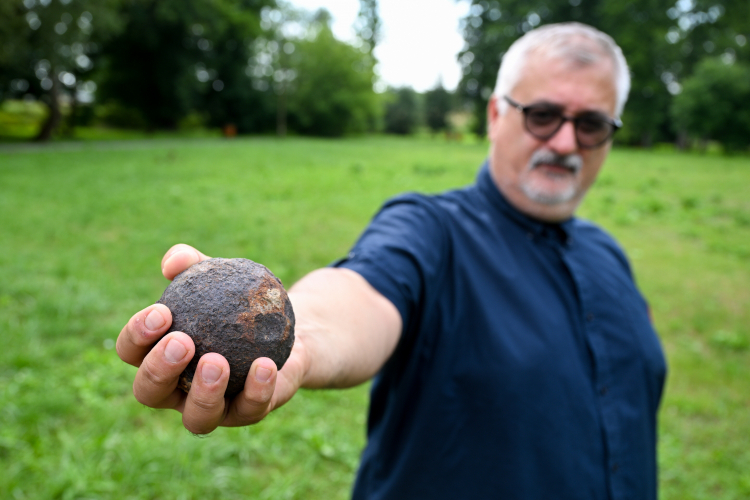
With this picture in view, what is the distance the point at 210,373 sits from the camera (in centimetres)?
119

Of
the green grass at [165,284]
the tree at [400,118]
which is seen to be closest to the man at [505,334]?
the green grass at [165,284]

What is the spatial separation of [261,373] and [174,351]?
0.68 ft

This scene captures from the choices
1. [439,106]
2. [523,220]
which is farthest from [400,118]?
[523,220]

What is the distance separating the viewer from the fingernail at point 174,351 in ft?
3.92

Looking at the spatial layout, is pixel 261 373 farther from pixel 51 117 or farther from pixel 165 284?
pixel 51 117

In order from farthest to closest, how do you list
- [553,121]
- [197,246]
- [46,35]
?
[46,35], [197,246], [553,121]

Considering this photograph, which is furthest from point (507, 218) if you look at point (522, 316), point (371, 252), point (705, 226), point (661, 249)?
point (705, 226)

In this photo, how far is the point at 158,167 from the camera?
15305 mm

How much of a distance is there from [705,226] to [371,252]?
1099cm

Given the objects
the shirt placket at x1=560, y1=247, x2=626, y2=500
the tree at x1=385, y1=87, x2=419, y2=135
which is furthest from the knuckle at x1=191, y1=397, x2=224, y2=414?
the tree at x1=385, y1=87, x2=419, y2=135

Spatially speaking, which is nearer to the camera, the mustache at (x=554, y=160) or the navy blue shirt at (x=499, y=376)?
the navy blue shirt at (x=499, y=376)

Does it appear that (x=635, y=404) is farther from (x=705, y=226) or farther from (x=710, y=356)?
(x=705, y=226)

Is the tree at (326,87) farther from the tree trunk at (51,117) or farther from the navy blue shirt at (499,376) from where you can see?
the navy blue shirt at (499,376)

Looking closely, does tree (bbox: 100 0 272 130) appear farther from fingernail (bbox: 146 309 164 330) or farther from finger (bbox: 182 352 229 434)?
finger (bbox: 182 352 229 434)
